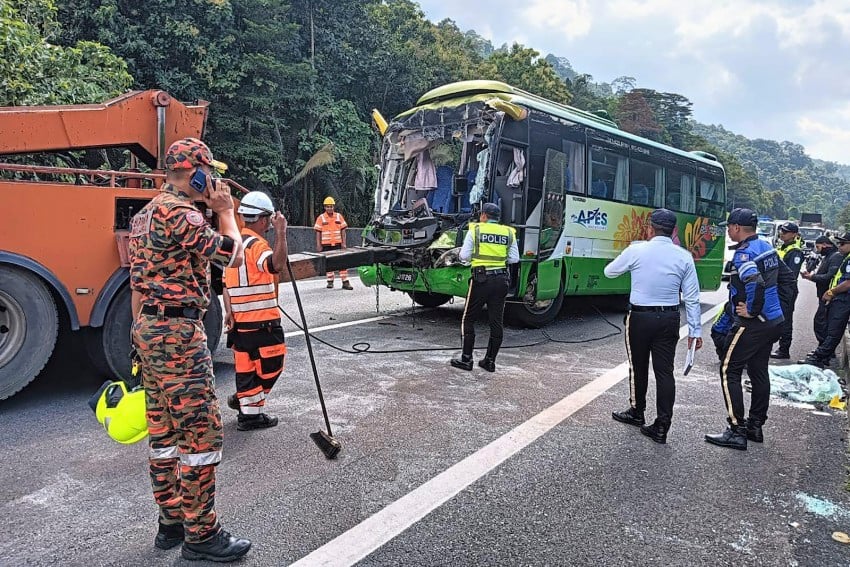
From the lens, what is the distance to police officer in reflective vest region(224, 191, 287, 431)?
4438 millimetres

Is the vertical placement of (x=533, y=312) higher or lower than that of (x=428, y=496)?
higher

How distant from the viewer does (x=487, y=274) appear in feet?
20.8

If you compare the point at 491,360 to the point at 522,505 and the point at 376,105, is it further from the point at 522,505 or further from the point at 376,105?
the point at 376,105

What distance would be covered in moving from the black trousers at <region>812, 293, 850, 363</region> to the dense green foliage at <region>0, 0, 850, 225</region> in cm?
1027

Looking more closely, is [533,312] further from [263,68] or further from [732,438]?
[263,68]

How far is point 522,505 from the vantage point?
11.3ft

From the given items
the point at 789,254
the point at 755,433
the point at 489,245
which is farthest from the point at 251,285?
the point at 789,254

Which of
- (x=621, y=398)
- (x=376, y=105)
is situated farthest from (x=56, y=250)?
(x=376, y=105)

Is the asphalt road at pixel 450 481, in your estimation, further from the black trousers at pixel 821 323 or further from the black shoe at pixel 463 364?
the black trousers at pixel 821 323

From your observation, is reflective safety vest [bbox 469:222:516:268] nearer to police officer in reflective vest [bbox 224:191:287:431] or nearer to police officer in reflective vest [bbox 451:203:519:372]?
police officer in reflective vest [bbox 451:203:519:372]

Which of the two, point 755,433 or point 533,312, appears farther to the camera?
point 533,312

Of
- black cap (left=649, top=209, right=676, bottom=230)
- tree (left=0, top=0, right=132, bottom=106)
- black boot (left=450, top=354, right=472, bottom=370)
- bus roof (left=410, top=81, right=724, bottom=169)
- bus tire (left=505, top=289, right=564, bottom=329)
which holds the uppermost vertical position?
tree (left=0, top=0, right=132, bottom=106)

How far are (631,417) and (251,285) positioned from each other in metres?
3.12

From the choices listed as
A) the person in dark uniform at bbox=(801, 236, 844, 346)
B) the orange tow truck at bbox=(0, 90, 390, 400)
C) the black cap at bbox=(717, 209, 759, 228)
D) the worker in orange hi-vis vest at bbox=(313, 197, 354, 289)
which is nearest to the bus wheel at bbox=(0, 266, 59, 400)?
the orange tow truck at bbox=(0, 90, 390, 400)
